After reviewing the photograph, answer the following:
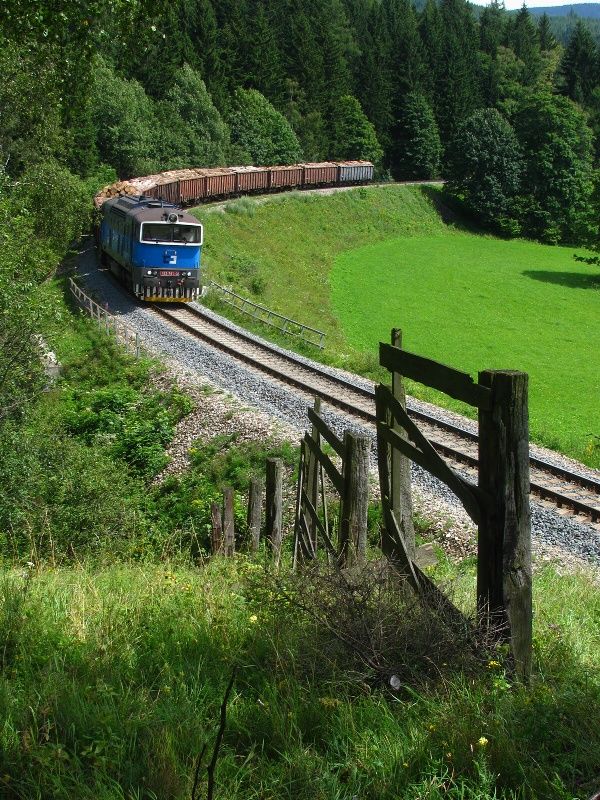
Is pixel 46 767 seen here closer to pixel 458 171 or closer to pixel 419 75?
pixel 458 171

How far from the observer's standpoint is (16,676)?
4621 millimetres

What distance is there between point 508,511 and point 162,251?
24661mm

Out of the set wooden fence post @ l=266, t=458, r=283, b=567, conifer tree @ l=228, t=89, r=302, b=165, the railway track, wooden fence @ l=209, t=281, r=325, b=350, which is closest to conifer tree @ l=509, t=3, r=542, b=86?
conifer tree @ l=228, t=89, r=302, b=165

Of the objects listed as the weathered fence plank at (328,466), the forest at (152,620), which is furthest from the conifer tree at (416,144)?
the weathered fence plank at (328,466)

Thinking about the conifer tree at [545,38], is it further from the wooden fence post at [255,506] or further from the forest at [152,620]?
the wooden fence post at [255,506]

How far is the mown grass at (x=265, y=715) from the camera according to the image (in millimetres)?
3633

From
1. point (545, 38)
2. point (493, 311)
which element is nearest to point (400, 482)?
point (493, 311)

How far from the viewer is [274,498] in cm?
1075

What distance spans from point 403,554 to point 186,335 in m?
20.7

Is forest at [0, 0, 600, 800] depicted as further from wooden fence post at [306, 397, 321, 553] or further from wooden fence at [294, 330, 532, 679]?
wooden fence post at [306, 397, 321, 553]

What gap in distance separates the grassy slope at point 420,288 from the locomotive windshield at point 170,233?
562 centimetres

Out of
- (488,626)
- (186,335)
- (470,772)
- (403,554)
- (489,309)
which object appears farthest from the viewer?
(489,309)

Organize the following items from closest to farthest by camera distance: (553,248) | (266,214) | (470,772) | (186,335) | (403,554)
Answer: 1. (470,772)
2. (403,554)
3. (186,335)
4. (266,214)
5. (553,248)

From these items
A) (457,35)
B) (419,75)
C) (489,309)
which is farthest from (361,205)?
(457,35)
